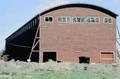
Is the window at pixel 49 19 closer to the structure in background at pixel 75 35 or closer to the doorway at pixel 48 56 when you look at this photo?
the structure in background at pixel 75 35

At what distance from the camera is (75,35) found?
66.2m

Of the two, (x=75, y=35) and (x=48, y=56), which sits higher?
(x=75, y=35)

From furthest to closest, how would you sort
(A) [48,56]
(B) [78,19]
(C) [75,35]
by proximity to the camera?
1. (B) [78,19]
2. (A) [48,56]
3. (C) [75,35]

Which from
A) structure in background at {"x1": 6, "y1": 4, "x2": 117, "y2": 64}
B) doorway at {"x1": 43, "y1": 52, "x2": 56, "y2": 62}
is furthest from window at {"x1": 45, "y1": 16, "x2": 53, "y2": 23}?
doorway at {"x1": 43, "y1": 52, "x2": 56, "y2": 62}

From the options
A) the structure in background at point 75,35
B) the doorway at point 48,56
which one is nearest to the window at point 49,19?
the structure in background at point 75,35

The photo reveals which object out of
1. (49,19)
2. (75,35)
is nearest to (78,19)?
(75,35)

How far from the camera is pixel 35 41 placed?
67812mm

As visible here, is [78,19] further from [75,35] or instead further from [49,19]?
[49,19]

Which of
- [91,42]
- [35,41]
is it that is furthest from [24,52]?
[91,42]

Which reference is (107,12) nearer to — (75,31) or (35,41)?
(75,31)

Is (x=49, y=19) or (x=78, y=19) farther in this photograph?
(x=78, y=19)

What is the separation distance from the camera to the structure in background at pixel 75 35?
6550cm

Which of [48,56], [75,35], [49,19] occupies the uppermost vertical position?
[49,19]

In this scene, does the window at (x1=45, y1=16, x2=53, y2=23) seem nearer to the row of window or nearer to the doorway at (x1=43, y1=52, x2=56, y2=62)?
the row of window
